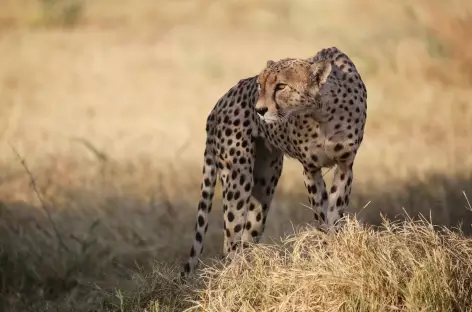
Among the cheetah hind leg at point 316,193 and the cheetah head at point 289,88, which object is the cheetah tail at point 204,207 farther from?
the cheetah head at point 289,88

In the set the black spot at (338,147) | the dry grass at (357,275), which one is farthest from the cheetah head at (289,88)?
the dry grass at (357,275)

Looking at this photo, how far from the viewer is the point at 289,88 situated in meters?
7.70

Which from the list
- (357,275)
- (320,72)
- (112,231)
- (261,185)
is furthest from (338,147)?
(112,231)

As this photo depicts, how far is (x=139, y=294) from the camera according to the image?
7848 millimetres

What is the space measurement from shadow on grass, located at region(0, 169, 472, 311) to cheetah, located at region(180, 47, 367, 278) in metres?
1.06

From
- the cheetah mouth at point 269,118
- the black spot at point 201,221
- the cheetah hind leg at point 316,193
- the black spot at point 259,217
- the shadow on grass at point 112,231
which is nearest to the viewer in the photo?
the cheetah mouth at point 269,118

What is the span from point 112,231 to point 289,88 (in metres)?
3.45

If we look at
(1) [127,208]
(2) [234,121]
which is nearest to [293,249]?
(2) [234,121]

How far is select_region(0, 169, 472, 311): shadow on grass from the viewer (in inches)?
386

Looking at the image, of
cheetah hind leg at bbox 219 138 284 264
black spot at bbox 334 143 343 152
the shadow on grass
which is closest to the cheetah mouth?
black spot at bbox 334 143 343 152

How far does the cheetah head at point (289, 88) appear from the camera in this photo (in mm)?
7668

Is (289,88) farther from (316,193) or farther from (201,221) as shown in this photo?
(201,221)

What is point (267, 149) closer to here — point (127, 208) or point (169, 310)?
point (169, 310)

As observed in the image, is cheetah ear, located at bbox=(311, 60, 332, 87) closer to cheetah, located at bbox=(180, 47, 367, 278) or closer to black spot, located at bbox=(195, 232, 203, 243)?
cheetah, located at bbox=(180, 47, 367, 278)
